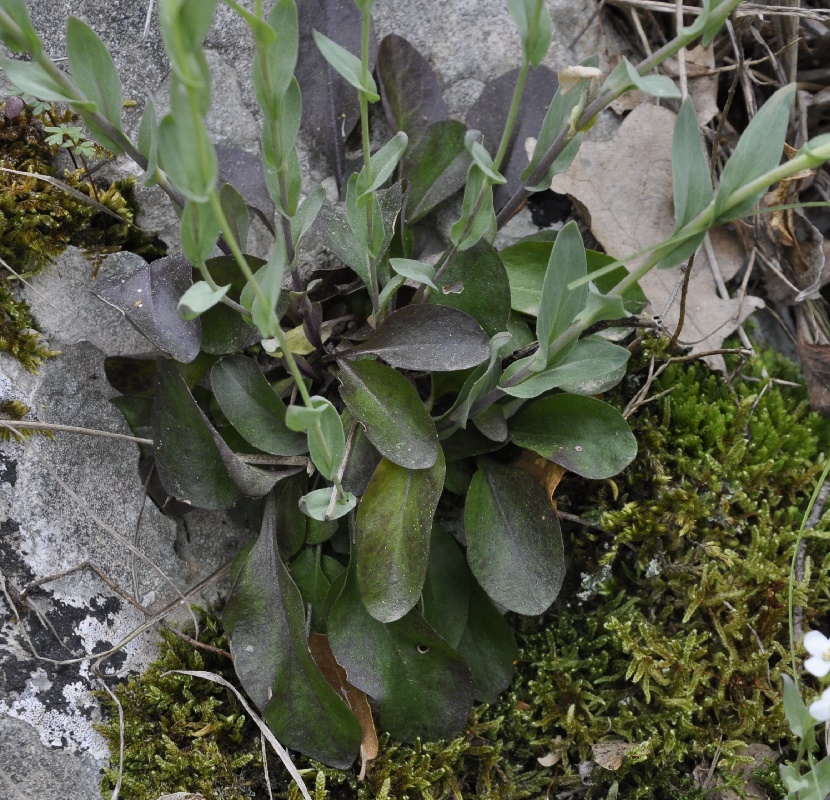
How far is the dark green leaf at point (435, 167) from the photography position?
4.51 feet

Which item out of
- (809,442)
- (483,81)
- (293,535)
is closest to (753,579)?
(809,442)

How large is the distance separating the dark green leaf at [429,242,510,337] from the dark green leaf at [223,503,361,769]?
19.6 inches

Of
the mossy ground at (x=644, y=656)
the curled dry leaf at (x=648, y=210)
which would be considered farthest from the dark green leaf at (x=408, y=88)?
the mossy ground at (x=644, y=656)

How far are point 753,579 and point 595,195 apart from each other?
78 centimetres

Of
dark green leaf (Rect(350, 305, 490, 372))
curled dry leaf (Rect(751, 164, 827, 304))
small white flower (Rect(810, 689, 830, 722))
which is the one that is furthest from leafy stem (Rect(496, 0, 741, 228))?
small white flower (Rect(810, 689, 830, 722))

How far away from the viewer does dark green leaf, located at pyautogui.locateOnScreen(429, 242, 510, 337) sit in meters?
1.22

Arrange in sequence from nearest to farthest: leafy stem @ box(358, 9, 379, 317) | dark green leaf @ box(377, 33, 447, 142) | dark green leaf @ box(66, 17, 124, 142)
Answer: leafy stem @ box(358, 9, 379, 317), dark green leaf @ box(66, 17, 124, 142), dark green leaf @ box(377, 33, 447, 142)

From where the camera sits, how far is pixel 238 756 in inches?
48.7

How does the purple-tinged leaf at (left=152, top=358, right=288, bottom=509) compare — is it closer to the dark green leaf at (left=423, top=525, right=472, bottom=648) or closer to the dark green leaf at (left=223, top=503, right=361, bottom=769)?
the dark green leaf at (left=223, top=503, right=361, bottom=769)

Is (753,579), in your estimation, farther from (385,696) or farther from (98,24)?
(98,24)

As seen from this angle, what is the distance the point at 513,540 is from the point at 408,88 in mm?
870

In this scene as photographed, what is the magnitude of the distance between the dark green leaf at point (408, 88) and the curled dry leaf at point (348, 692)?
95 centimetres

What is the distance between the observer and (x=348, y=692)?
4.18ft

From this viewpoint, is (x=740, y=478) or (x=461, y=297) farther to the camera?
(x=740, y=478)
